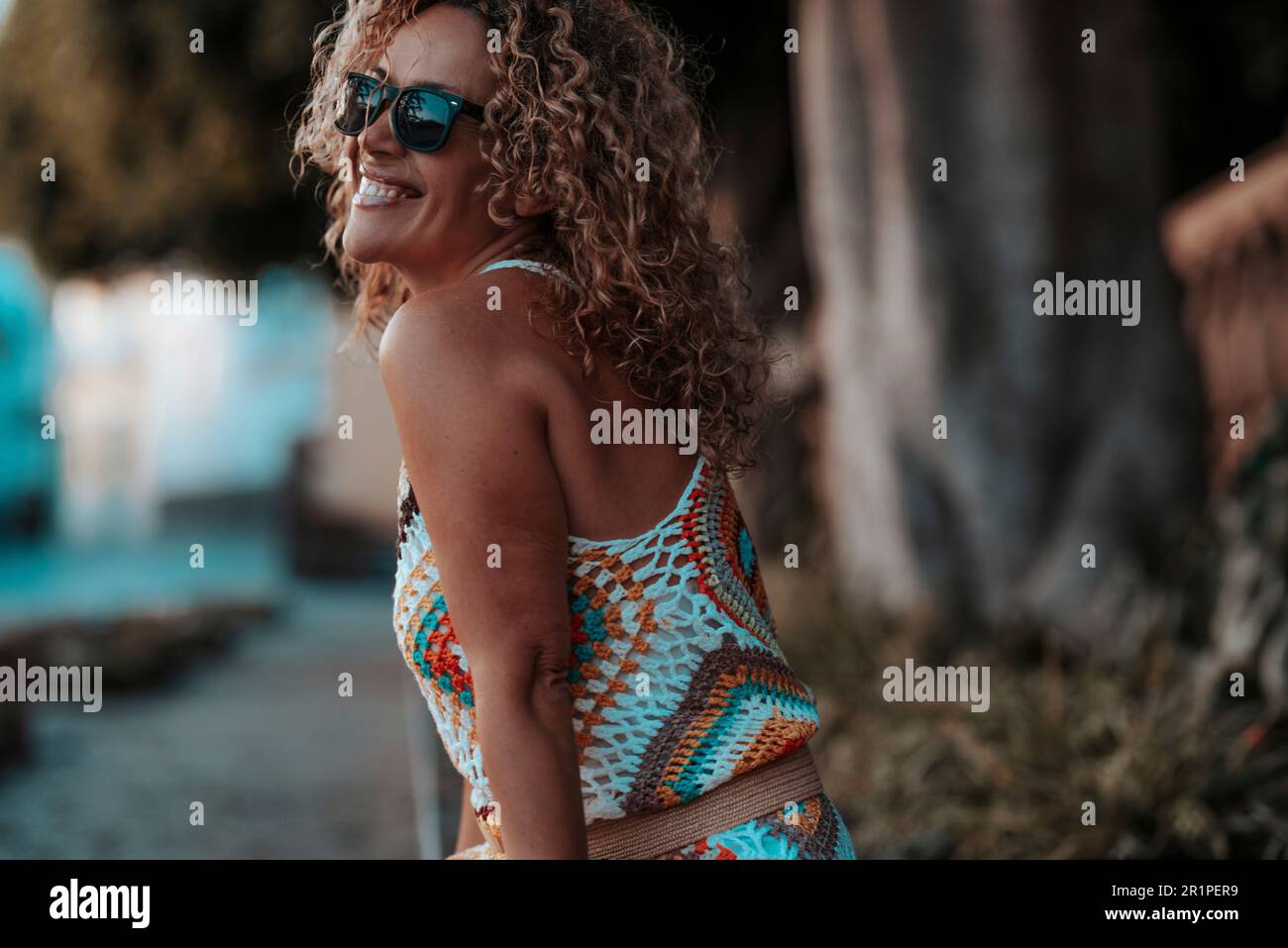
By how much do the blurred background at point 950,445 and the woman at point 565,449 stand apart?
19.2 inches

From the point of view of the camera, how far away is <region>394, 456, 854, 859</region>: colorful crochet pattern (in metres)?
1.78

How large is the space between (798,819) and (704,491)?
425 millimetres

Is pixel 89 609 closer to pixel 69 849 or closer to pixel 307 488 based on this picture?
pixel 307 488

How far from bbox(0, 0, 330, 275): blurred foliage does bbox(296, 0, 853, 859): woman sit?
7.08 m

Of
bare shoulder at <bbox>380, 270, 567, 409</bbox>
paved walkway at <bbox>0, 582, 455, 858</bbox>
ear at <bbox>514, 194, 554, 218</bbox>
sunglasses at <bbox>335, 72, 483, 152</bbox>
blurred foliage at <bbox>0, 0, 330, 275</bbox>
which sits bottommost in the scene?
paved walkway at <bbox>0, 582, 455, 858</bbox>

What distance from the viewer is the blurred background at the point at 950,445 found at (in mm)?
4863

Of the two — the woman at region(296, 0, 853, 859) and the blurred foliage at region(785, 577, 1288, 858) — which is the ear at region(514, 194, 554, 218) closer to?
the woman at region(296, 0, 853, 859)

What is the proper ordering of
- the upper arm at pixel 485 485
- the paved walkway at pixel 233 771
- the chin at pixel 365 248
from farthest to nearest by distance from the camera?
the paved walkway at pixel 233 771
the chin at pixel 365 248
the upper arm at pixel 485 485

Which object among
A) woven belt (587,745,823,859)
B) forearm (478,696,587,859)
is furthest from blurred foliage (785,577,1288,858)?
forearm (478,696,587,859)

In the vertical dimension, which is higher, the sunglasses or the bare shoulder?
the sunglasses

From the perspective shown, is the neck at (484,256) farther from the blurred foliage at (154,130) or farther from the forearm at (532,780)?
the blurred foliage at (154,130)

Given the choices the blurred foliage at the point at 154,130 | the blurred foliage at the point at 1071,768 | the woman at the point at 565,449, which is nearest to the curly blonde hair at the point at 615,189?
the woman at the point at 565,449

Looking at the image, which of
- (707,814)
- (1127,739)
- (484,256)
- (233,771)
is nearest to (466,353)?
(484,256)

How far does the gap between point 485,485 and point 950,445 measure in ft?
17.5
